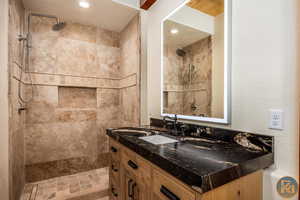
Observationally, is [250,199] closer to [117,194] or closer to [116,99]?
[117,194]

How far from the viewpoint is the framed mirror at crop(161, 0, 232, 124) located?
3.56 feet

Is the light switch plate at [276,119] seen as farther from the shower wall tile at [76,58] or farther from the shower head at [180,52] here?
the shower wall tile at [76,58]

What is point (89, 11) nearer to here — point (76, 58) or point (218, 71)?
point (76, 58)

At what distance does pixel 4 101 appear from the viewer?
133 cm

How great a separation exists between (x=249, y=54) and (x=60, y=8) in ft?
8.11

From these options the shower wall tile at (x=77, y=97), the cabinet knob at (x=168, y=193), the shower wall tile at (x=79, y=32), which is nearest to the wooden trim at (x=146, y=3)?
the shower wall tile at (x=79, y=32)

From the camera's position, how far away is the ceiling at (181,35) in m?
1.34

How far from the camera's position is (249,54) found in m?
0.94

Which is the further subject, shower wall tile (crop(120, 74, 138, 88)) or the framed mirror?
shower wall tile (crop(120, 74, 138, 88))

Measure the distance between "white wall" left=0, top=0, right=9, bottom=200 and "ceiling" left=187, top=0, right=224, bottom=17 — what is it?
5.66 feet

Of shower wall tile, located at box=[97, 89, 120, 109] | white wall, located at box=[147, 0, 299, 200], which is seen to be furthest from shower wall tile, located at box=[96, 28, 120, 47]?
white wall, located at box=[147, 0, 299, 200]

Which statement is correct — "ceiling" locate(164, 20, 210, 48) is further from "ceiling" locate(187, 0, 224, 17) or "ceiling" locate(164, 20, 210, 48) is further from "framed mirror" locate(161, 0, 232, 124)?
"ceiling" locate(187, 0, 224, 17)

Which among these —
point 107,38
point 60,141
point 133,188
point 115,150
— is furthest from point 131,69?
point 133,188

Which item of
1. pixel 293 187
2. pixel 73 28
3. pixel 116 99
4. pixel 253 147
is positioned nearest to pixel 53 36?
pixel 73 28
